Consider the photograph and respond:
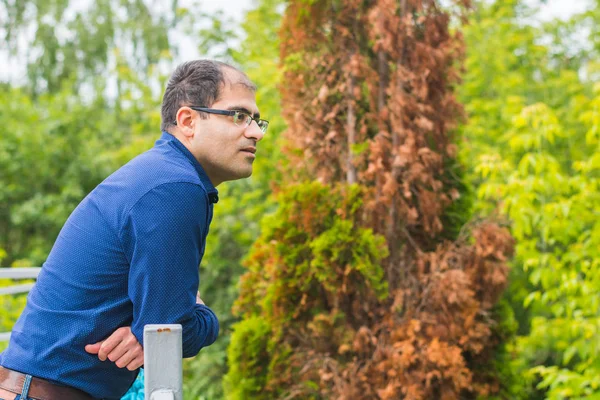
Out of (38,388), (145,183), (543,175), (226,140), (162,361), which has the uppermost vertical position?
(226,140)

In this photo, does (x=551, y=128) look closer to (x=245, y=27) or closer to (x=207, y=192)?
(x=207, y=192)

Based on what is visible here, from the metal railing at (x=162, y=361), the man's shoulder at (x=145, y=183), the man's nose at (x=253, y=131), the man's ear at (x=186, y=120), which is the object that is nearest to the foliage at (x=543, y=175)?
the man's nose at (x=253, y=131)

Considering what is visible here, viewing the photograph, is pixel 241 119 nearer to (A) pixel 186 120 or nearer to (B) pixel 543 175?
(A) pixel 186 120

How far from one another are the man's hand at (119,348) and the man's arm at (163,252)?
0.13 feet

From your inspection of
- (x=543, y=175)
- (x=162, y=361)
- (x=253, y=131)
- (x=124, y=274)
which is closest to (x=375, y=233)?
(x=543, y=175)

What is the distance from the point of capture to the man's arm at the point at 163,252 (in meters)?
1.75

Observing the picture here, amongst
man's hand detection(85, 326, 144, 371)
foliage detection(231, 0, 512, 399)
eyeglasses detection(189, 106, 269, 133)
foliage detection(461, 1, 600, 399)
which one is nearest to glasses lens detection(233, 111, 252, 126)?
eyeglasses detection(189, 106, 269, 133)

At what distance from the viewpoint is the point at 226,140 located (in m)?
2.06

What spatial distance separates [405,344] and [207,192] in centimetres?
259

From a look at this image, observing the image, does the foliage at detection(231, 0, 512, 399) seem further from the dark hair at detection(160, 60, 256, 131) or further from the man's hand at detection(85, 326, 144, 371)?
the man's hand at detection(85, 326, 144, 371)

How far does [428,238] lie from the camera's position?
16.1ft

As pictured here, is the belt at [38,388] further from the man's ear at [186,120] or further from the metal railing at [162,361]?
the man's ear at [186,120]

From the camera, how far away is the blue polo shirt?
5.77 ft

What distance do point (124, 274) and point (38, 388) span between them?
39 cm
